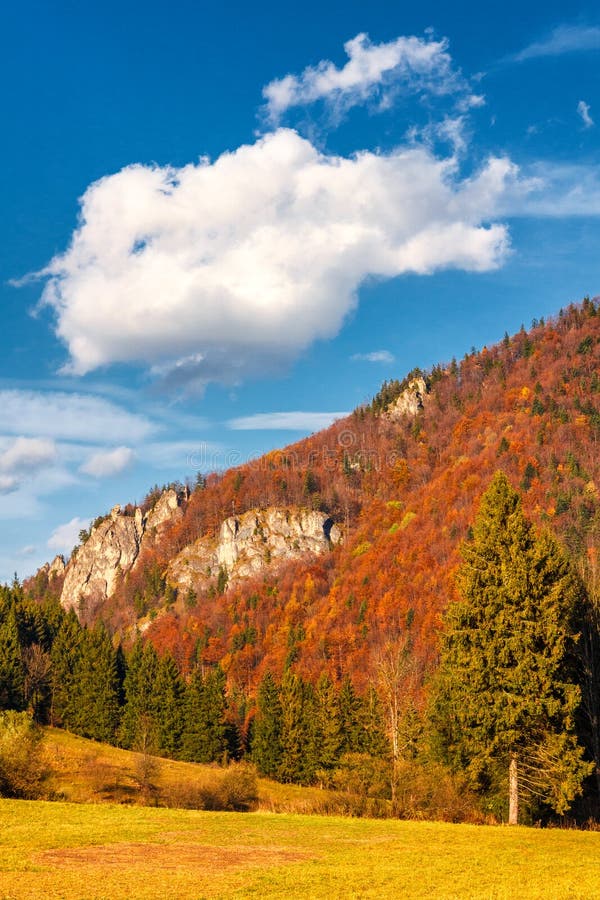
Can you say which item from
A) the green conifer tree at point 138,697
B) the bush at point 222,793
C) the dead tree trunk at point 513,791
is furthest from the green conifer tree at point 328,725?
the dead tree trunk at point 513,791

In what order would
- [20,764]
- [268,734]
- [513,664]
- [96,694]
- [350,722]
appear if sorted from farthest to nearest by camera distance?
[96,694]
[268,734]
[350,722]
[20,764]
[513,664]

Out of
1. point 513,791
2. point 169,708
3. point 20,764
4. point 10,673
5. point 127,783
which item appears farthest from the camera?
point 169,708

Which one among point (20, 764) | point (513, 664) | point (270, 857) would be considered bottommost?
point (20, 764)

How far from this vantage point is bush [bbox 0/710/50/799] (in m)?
35.0

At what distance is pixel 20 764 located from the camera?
35281mm

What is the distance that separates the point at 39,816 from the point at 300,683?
5785 cm

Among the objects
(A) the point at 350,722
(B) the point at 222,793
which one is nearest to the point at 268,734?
(A) the point at 350,722

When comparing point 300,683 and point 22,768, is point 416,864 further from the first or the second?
point 300,683

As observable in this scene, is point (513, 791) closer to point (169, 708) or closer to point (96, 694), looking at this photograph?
point (169, 708)


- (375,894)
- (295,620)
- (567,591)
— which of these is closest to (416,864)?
(375,894)

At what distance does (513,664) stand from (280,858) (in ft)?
48.1

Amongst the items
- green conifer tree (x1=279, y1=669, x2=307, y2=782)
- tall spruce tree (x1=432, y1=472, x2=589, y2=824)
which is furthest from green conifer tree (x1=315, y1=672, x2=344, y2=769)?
tall spruce tree (x1=432, y1=472, x2=589, y2=824)

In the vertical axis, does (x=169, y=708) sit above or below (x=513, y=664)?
below

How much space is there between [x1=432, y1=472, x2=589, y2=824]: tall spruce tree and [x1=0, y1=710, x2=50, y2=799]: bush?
22.5 meters
